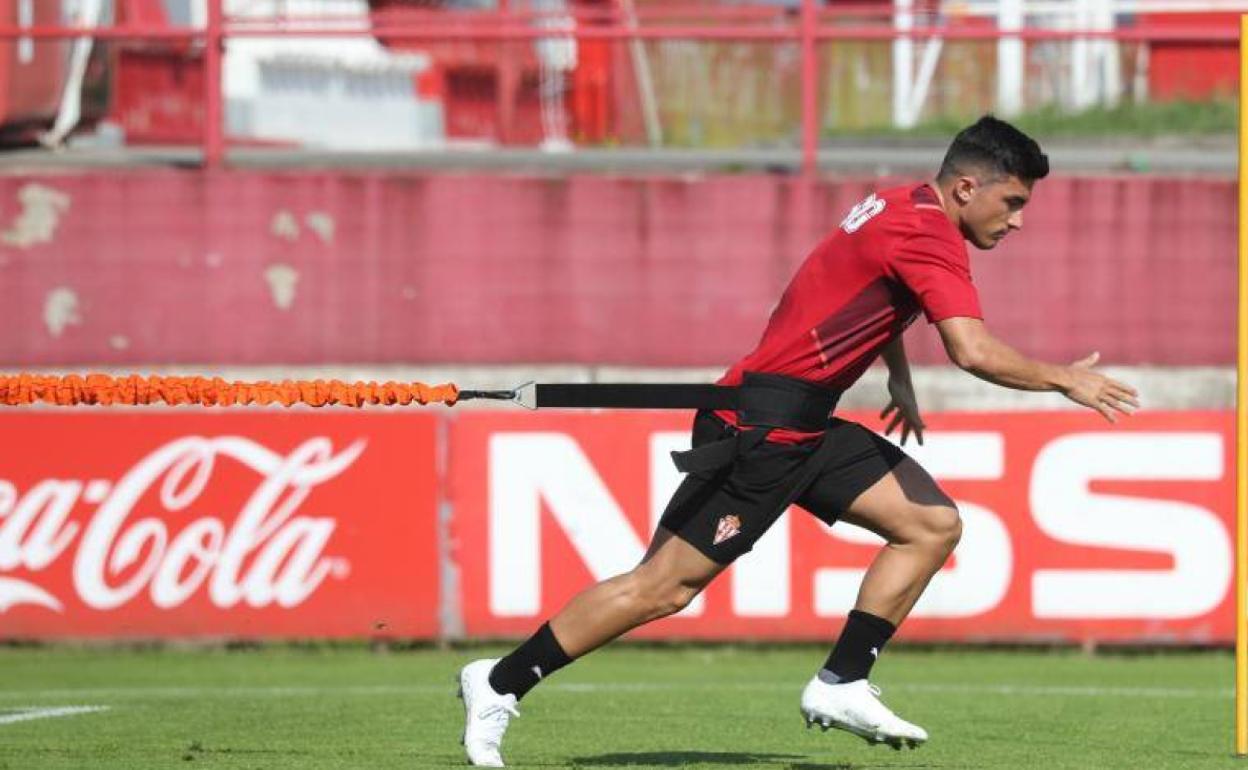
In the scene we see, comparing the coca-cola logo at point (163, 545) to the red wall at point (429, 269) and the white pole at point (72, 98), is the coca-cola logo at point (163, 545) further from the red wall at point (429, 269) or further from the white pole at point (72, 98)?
the white pole at point (72, 98)

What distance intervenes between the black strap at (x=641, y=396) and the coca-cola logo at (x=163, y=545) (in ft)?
19.7

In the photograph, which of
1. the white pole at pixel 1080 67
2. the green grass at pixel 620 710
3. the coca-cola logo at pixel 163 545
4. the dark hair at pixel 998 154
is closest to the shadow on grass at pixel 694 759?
the green grass at pixel 620 710

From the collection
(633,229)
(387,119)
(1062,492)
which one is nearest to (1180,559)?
(1062,492)

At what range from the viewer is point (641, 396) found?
25.6ft

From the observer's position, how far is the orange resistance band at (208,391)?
25.8 ft

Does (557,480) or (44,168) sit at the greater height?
(44,168)

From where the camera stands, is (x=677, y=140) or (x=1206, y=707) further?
(x=677, y=140)

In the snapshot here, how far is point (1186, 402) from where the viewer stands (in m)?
15.2

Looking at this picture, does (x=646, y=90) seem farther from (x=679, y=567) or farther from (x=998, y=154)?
(x=679, y=567)

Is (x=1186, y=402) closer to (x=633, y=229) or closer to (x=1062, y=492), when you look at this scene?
(x=1062, y=492)

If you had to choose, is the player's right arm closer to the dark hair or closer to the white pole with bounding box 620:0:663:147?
the dark hair

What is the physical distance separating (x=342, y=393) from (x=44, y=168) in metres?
8.71

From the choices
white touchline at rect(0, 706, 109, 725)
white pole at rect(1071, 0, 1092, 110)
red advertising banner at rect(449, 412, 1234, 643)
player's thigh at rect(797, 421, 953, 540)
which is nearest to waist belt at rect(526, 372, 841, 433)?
player's thigh at rect(797, 421, 953, 540)

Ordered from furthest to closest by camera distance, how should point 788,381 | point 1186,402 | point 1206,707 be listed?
point 1186,402, point 1206,707, point 788,381
